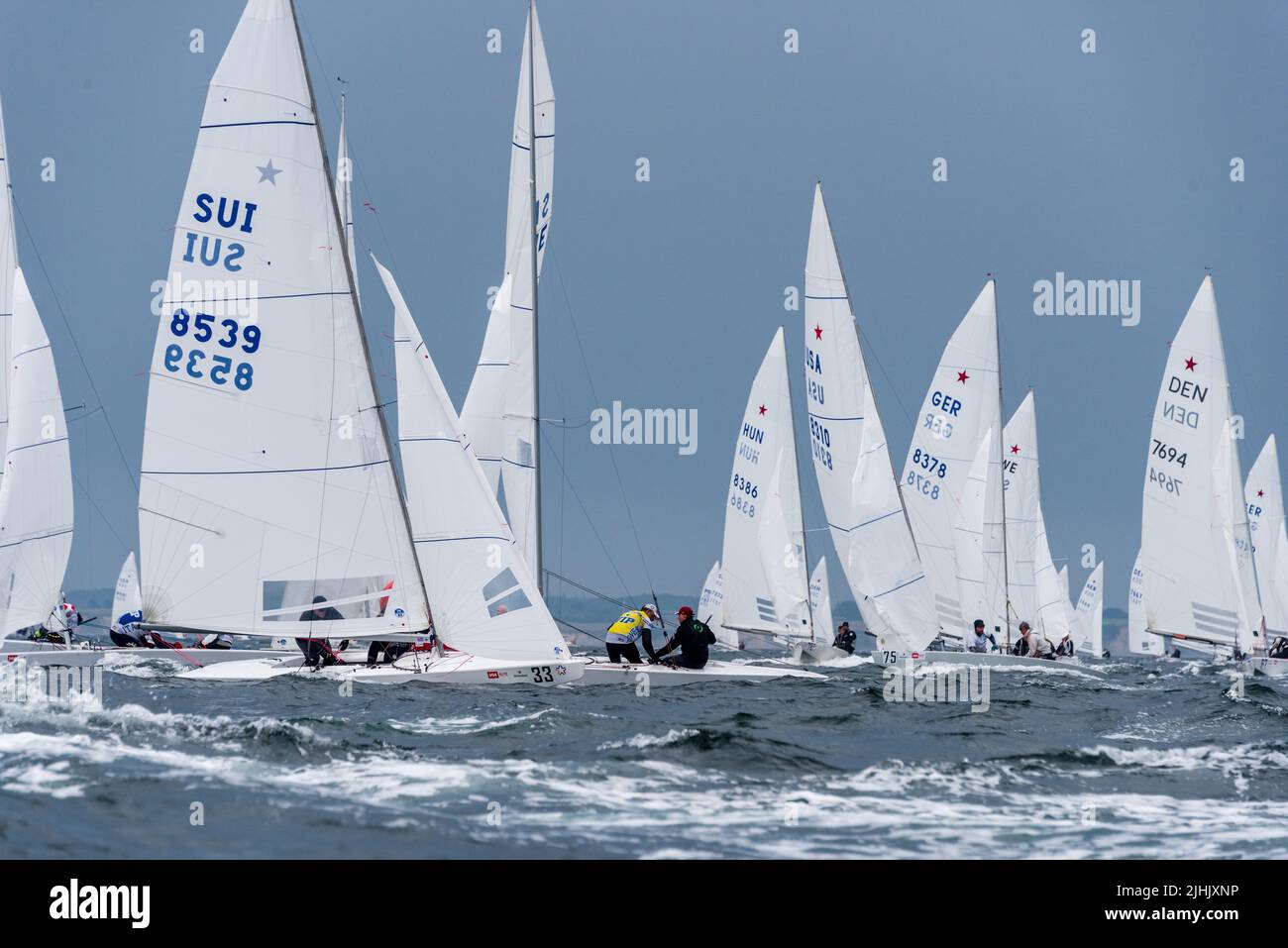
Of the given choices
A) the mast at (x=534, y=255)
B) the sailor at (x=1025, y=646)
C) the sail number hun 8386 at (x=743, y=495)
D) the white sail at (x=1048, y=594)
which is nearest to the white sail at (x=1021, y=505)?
the sailor at (x=1025, y=646)

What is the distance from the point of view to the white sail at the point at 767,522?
29.5 meters

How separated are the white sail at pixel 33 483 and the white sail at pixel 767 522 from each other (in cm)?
1324

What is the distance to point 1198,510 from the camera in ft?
98.4

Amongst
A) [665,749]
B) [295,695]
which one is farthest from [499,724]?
[295,695]

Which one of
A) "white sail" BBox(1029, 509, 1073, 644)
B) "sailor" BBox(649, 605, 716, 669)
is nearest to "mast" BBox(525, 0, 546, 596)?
"sailor" BBox(649, 605, 716, 669)

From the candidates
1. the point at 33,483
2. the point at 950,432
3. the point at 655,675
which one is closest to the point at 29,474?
the point at 33,483

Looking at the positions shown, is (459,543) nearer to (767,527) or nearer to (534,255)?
(534,255)

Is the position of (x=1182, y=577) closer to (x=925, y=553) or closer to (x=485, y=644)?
(x=925, y=553)

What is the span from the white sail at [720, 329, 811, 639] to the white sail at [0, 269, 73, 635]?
43.4ft

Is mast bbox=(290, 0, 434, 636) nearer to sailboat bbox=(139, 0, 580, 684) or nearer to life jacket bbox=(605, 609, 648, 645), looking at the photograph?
sailboat bbox=(139, 0, 580, 684)

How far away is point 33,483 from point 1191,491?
22.7 metres

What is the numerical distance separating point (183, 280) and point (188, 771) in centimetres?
772

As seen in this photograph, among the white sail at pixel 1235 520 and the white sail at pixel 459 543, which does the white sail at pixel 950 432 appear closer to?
the white sail at pixel 1235 520

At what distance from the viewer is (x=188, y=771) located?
10.2 meters
